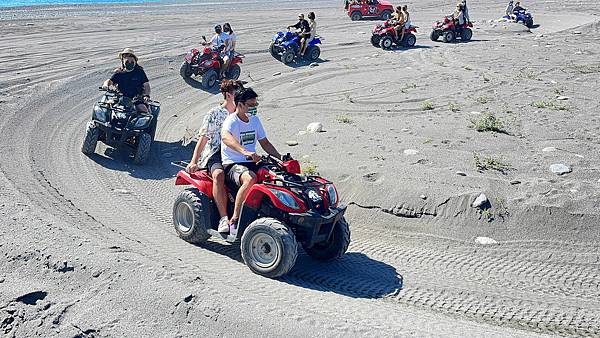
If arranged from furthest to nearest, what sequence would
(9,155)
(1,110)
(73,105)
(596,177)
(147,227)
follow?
(73,105)
(1,110)
(9,155)
(596,177)
(147,227)

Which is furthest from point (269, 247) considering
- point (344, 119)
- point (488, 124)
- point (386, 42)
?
point (386, 42)

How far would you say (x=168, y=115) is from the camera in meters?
17.1

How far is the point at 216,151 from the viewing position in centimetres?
839

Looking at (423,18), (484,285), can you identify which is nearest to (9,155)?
(484,285)

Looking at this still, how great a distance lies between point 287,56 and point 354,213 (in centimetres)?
1453

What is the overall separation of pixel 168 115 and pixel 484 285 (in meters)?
11.0

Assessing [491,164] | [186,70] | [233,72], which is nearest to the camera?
[491,164]

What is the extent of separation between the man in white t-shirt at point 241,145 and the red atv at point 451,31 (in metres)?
22.6

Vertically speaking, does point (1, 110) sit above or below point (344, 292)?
above

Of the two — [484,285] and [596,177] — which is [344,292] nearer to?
[484,285]

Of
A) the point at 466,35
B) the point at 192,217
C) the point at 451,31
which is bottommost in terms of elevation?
the point at 466,35

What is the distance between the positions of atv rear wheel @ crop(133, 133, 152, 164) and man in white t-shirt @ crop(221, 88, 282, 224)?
483cm

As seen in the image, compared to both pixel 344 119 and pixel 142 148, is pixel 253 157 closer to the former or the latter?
pixel 142 148

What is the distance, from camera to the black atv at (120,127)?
12.5m
